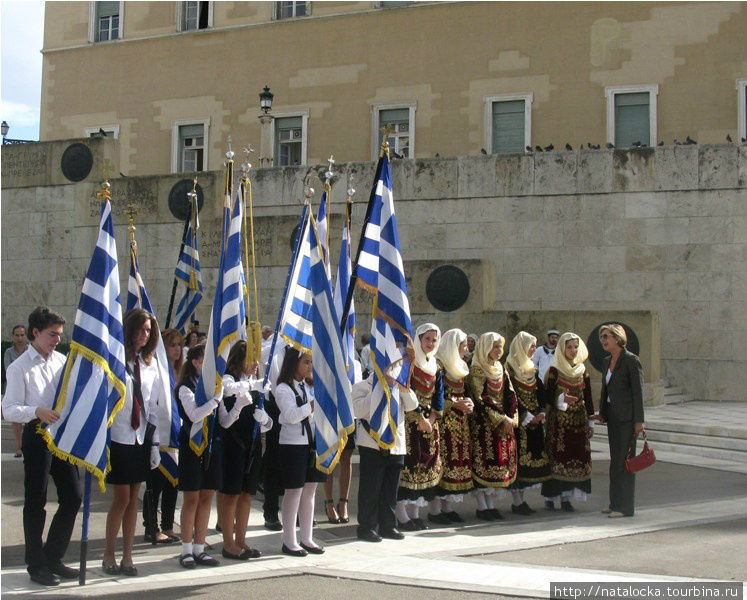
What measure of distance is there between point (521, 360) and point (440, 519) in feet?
6.09

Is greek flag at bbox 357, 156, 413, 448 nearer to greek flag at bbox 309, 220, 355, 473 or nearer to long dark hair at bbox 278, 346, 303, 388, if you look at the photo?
greek flag at bbox 309, 220, 355, 473

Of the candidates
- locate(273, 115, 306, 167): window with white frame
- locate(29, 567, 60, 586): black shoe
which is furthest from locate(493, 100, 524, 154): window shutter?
locate(29, 567, 60, 586): black shoe

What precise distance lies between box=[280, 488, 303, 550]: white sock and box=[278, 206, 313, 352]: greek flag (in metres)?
1.37

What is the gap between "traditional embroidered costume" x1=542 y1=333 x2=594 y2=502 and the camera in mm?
10430

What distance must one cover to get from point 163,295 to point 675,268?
10837 mm

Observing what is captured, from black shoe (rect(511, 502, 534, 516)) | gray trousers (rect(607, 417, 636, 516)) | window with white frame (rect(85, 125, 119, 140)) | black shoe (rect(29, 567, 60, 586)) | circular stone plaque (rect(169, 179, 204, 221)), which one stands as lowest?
black shoe (rect(29, 567, 60, 586))

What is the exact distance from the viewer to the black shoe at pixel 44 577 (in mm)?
7133

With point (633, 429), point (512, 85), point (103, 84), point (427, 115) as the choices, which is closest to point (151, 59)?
point (103, 84)

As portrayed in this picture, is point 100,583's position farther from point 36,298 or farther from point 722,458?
point 36,298

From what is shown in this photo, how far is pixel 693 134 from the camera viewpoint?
27281 mm

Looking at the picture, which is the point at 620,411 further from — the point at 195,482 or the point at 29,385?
the point at 29,385

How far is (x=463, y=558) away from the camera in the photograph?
26.8ft

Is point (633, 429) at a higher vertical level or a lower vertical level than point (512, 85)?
lower

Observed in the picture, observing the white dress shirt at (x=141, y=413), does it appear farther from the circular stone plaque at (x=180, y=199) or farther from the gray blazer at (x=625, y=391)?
the circular stone plaque at (x=180, y=199)
